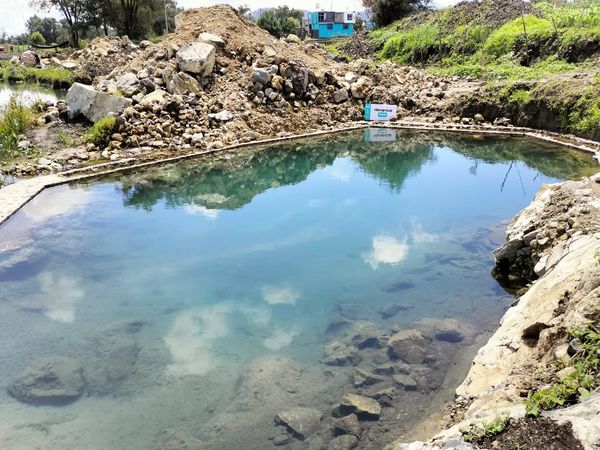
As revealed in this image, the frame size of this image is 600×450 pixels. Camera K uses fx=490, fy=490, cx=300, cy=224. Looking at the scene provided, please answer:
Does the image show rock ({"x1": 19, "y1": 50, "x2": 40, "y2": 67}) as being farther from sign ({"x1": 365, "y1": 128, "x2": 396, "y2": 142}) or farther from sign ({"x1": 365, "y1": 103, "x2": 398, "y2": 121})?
sign ({"x1": 365, "y1": 128, "x2": 396, "y2": 142})

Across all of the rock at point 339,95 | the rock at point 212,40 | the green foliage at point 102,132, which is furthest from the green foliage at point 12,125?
the rock at point 339,95

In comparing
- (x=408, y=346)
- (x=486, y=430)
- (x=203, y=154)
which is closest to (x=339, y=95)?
(x=203, y=154)

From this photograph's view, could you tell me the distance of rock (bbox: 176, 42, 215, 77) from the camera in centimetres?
2041

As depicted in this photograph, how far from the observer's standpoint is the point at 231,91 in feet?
67.9

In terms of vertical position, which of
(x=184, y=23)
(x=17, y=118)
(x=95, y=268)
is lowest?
(x=95, y=268)

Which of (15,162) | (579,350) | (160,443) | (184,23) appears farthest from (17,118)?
(579,350)

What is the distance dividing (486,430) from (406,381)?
99.9 inches

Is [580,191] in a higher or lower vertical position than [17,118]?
lower

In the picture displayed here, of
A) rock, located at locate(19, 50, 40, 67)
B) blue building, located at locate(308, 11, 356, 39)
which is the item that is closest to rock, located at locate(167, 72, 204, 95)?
rock, located at locate(19, 50, 40, 67)

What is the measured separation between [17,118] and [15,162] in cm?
324

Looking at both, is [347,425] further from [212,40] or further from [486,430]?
[212,40]

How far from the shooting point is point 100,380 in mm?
6590

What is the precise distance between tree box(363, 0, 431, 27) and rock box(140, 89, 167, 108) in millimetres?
28629

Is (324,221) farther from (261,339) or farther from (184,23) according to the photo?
(184,23)
